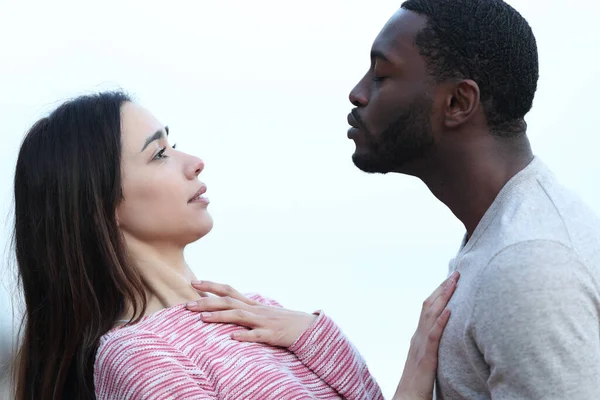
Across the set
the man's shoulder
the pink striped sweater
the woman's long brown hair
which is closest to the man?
the man's shoulder

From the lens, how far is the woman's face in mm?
2029

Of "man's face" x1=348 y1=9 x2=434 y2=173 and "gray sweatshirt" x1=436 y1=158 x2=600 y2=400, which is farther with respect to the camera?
"man's face" x1=348 y1=9 x2=434 y2=173

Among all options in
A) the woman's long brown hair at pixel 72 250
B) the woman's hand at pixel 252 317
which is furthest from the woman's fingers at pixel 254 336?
the woman's long brown hair at pixel 72 250

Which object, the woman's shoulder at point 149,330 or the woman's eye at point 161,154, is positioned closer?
the woman's shoulder at point 149,330

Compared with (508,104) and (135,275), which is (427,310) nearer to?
(508,104)

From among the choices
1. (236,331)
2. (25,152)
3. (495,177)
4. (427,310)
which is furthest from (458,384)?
(25,152)

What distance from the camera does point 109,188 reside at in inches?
79.7

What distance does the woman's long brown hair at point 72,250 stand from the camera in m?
1.99

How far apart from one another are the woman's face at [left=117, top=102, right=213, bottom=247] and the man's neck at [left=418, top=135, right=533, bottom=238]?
0.68 metres

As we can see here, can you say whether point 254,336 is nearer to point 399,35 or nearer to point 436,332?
point 436,332

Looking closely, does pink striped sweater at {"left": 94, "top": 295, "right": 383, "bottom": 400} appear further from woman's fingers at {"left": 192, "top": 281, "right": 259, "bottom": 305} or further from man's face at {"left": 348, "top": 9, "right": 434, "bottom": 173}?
man's face at {"left": 348, "top": 9, "right": 434, "bottom": 173}

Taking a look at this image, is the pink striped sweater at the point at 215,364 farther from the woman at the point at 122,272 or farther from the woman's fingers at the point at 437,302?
the woman's fingers at the point at 437,302

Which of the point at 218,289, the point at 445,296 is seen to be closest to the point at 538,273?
the point at 445,296

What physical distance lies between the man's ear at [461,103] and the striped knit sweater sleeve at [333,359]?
68cm
